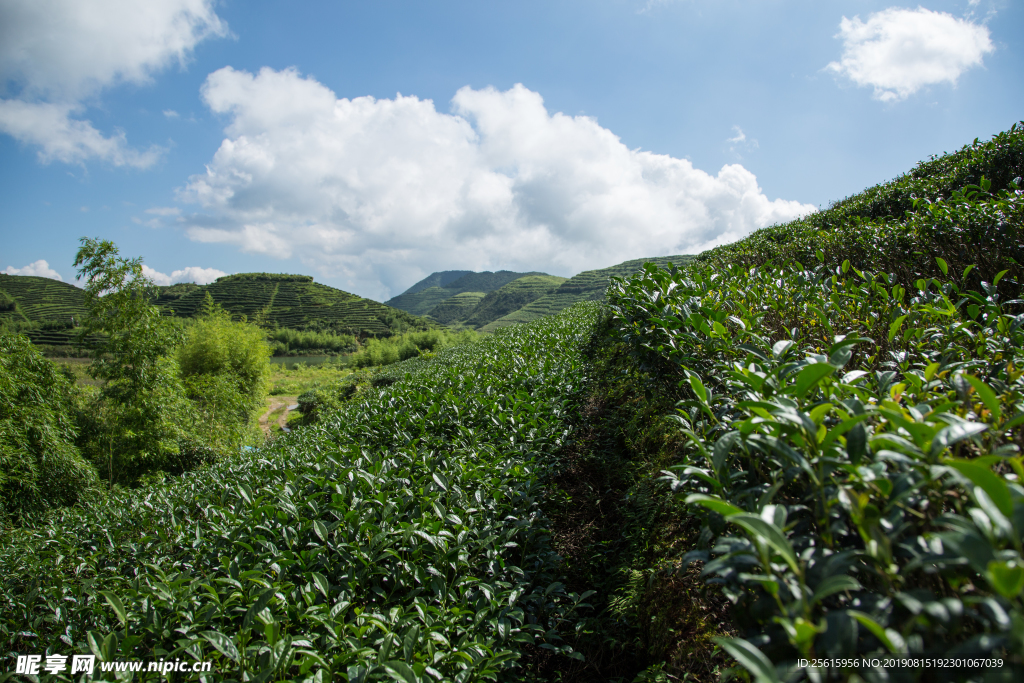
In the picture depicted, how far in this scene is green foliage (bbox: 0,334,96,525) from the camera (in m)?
6.35

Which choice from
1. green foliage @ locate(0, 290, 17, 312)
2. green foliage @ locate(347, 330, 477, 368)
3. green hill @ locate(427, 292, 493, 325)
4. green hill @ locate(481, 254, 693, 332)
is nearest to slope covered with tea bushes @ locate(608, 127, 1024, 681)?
green foliage @ locate(347, 330, 477, 368)

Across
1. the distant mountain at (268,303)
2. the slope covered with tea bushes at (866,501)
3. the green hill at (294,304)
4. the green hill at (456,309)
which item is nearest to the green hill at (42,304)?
the distant mountain at (268,303)

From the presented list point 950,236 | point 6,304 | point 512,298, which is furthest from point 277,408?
point 512,298

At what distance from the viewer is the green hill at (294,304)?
192 ft

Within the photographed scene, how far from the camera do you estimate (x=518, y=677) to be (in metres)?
1.66

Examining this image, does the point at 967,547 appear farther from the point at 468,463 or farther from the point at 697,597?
the point at 468,463

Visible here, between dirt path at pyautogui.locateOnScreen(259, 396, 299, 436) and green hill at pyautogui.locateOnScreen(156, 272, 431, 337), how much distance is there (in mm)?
28801

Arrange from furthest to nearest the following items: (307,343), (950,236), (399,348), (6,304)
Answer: (307,343) → (6,304) → (399,348) → (950,236)

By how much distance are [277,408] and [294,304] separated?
53629mm

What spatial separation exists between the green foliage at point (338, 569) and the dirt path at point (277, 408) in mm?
16250

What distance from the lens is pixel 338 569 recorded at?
1.67 metres

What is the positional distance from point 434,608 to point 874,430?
166 centimetres

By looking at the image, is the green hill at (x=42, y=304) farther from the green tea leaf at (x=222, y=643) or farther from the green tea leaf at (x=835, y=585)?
the green tea leaf at (x=835, y=585)

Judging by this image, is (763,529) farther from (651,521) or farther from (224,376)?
(224,376)
